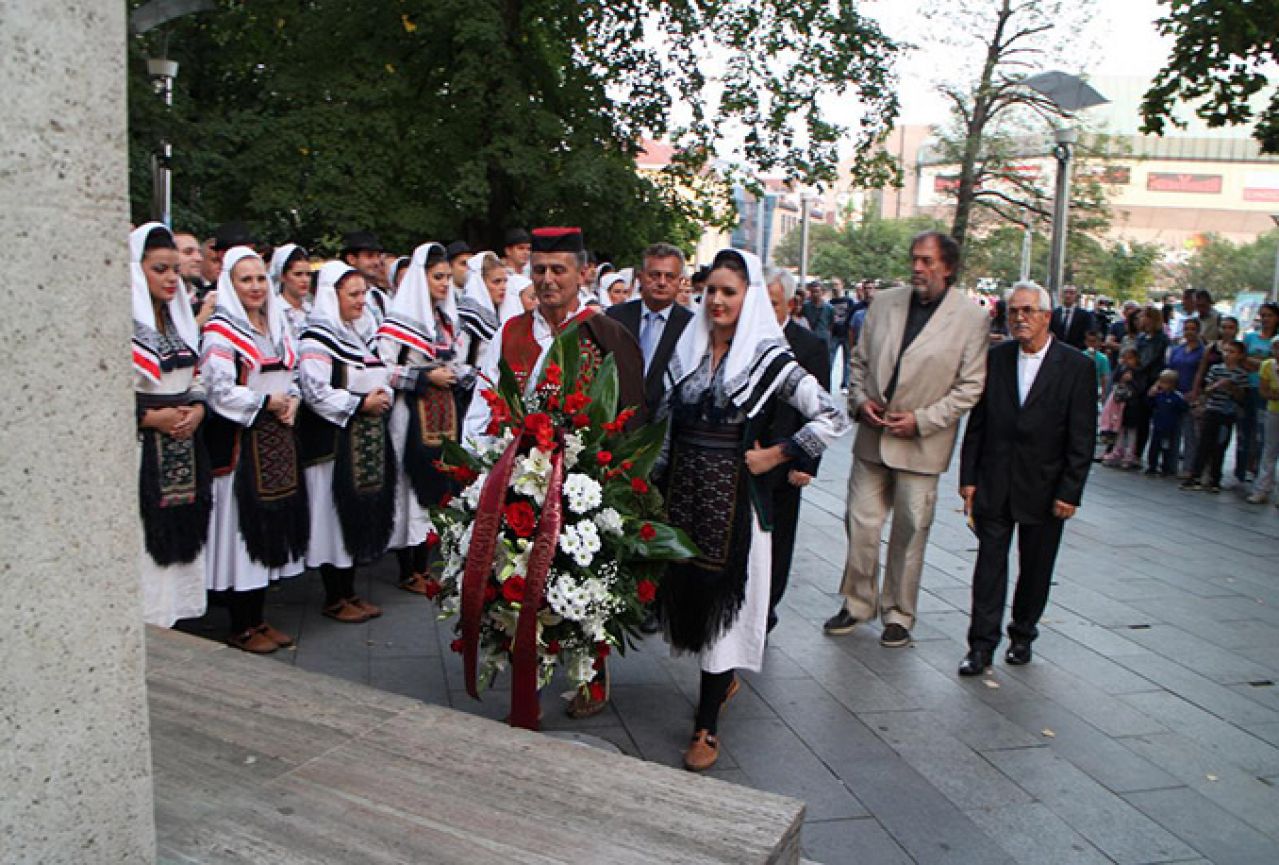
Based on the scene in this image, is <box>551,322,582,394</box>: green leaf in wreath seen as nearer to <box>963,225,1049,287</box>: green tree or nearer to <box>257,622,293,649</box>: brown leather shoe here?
<box>257,622,293,649</box>: brown leather shoe

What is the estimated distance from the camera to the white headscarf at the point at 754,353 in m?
4.54

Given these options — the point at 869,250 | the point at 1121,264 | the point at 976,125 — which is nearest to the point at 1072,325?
the point at 976,125

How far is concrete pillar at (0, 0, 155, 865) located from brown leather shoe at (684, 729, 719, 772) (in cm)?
282

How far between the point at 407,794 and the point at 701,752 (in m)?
1.93

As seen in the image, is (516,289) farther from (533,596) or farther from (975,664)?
(533,596)

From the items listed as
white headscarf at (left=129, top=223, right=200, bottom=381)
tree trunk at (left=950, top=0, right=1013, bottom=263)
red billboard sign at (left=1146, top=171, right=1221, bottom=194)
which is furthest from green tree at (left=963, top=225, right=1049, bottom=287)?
red billboard sign at (left=1146, top=171, right=1221, bottom=194)

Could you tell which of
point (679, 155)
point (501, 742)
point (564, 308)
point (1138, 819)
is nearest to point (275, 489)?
point (564, 308)

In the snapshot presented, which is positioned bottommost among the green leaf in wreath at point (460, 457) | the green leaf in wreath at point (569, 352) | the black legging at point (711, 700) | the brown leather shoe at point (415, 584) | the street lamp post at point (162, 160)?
the brown leather shoe at point (415, 584)

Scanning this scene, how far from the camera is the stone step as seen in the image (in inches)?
99.1

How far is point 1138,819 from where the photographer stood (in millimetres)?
4109

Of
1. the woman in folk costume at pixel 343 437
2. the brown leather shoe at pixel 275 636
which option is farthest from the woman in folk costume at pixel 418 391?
the brown leather shoe at pixel 275 636

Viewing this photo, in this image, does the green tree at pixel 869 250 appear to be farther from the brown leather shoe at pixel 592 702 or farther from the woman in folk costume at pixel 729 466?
the brown leather shoe at pixel 592 702

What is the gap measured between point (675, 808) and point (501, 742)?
0.59 m

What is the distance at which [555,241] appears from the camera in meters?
5.09
